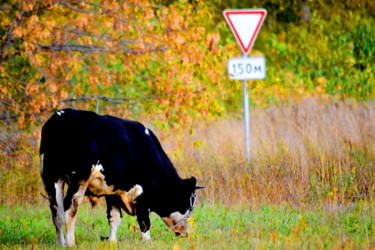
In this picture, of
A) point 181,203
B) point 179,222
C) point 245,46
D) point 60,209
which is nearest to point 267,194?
point 181,203

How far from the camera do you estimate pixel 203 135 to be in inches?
608

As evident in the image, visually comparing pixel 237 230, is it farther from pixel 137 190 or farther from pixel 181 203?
pixel 137 190

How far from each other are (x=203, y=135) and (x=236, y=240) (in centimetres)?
769

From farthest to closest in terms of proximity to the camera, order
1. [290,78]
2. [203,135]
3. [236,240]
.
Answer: [290,78] → [203,135] → [236,240]

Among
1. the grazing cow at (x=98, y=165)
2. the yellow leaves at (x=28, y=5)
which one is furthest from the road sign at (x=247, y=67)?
the grazing cow at (x=98, y=165)

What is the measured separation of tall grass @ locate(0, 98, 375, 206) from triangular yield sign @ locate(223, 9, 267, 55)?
1625mm

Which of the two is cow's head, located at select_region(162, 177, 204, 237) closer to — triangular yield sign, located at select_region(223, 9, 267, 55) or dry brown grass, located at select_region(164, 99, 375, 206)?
dry brown grass, located at select_region(164, 99, 375, 206)

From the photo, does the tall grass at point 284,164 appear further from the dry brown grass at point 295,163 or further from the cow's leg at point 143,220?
the cow's leg at point 143,220

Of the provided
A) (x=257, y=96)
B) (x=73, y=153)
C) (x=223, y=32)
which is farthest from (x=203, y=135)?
(x=223, y=32)

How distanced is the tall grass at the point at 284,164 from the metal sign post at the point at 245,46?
913 mm

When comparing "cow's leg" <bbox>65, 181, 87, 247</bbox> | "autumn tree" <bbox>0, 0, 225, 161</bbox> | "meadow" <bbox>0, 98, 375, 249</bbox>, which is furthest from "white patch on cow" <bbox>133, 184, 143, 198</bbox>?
"autumn tree" <bbox>0, 0, 225, 161</bbox>

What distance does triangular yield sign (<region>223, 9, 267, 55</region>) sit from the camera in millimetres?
12688

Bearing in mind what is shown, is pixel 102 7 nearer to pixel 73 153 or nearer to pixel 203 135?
pixel 203 135

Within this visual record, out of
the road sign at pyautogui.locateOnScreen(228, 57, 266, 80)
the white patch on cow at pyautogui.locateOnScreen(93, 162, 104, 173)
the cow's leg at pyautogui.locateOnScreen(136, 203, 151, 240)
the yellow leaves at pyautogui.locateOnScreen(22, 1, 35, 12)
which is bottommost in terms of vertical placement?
the cow's leg at pyautogui.locateOnScreen(136, 203, 151, 240)
